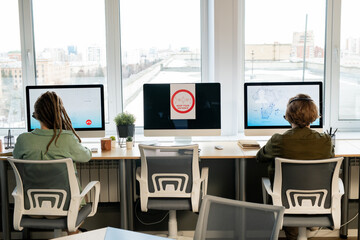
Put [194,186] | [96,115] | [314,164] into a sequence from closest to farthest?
[314,164]
[194,186]
[96,115]

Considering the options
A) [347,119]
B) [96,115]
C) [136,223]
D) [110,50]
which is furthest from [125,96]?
[347,119]

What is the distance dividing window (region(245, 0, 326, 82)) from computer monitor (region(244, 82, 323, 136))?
0.74 meters

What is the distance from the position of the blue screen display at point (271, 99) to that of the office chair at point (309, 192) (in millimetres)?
959

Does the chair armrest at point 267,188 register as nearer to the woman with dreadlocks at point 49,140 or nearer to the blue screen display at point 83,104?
the woman with dreadlocks at point 49,140

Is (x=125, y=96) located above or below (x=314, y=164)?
above

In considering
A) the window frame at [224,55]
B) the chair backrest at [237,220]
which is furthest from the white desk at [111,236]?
the window frame at [224,55]

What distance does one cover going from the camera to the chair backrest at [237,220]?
189 centimetres

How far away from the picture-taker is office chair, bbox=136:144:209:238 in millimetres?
3184

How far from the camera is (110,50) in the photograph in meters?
4.53

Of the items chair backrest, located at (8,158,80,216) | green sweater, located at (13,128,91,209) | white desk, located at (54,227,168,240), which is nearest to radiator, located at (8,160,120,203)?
green sweater, located at (13,128,91,209)

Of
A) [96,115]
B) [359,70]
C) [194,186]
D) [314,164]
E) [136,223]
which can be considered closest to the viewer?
[314,164]

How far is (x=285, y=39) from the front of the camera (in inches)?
178

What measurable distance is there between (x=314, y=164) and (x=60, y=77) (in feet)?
8.88

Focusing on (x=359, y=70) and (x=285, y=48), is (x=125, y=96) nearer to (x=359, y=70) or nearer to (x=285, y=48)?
(x=285, y=48)
